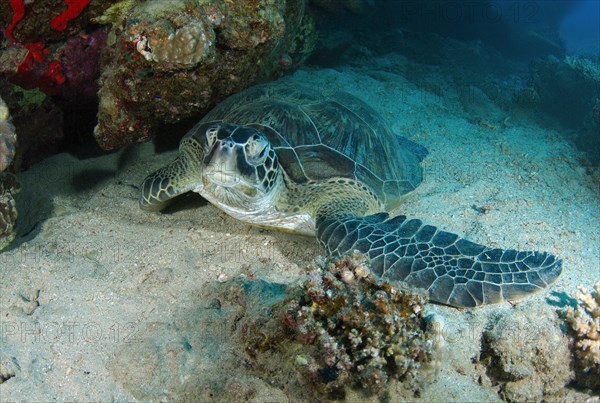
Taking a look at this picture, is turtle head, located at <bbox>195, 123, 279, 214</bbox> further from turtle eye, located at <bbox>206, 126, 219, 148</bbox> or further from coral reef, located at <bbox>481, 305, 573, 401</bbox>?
coral reef, located at <bbox>481, 305, 573, 401</bbox>

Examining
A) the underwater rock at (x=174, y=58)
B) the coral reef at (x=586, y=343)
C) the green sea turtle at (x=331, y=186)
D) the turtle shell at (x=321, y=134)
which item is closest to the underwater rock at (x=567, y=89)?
the turtle shell at (x=321, y=134)

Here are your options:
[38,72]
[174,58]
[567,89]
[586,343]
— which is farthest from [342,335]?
[567,89]

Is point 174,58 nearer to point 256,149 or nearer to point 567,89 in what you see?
point 256,149

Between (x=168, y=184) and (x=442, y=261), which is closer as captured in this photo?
(x=442, y=261)

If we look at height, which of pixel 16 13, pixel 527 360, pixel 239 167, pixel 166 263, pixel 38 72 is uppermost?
pixel 16 13

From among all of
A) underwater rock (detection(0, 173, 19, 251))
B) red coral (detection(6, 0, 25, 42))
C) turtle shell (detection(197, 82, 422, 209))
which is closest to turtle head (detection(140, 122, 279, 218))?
turtle shell (detection(197, 82, 422, 209))

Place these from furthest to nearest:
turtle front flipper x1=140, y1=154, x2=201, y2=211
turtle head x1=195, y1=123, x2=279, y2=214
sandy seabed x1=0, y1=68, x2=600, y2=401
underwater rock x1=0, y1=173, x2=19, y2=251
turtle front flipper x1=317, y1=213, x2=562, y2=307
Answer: turtle front flipper x1=140, y1=154, x2=201, y2=211, underwater rock x1=0, y1=173, x2=19, y2=251, turtle head x1=195, y1=123, x2=279, y2=214, turtle front flipper x1=317, y1=213, x2=562, y2=307, sandy seabed x1=0, y1=68, x2=600, y2=401

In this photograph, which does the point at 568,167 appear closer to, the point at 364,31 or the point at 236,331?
the point at 236,331

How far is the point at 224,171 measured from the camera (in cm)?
265

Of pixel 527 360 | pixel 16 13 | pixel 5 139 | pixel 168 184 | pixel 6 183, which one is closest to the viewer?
pixel 527 360

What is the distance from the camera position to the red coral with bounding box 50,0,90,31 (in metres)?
3.37

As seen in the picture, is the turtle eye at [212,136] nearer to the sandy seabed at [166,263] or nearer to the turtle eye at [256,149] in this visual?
the turtle eye at [256,149]

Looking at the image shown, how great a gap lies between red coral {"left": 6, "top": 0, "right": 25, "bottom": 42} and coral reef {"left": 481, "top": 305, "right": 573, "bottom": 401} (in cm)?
428

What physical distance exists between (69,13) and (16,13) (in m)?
0.42
